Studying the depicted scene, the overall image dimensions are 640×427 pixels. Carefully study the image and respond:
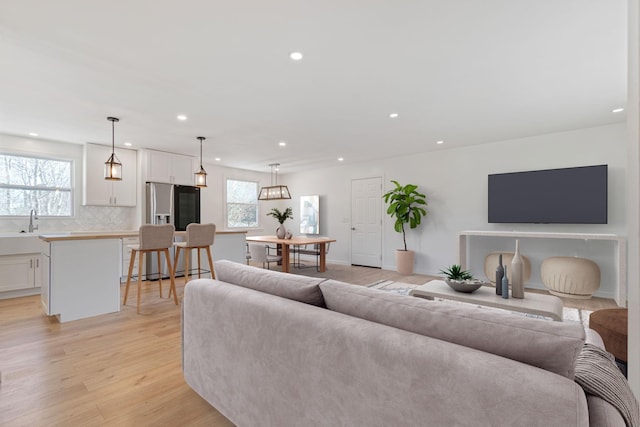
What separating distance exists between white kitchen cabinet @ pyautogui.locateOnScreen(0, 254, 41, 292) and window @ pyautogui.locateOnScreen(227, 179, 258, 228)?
12.2ft

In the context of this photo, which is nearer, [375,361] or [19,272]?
[375,361]

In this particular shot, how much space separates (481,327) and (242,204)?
288 inches

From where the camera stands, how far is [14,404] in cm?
179

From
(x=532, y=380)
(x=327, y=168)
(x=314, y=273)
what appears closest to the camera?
(x=532, y=380)

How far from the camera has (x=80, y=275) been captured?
3223 mm

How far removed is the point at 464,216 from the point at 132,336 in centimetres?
526

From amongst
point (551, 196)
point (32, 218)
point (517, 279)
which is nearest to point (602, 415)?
point (517, 279)

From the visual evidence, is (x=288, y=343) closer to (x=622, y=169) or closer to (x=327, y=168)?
(x=622, y=169)

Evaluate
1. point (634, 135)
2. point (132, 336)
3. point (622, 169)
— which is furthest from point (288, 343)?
point (622, 169)

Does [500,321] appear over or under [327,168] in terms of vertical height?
under

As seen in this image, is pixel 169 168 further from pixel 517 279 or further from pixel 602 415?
pixel 602 415

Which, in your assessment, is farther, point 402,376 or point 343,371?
point 343,371

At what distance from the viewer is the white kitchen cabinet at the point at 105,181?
16.4ft

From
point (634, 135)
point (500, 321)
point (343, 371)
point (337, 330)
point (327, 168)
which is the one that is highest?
point (327, 168)
